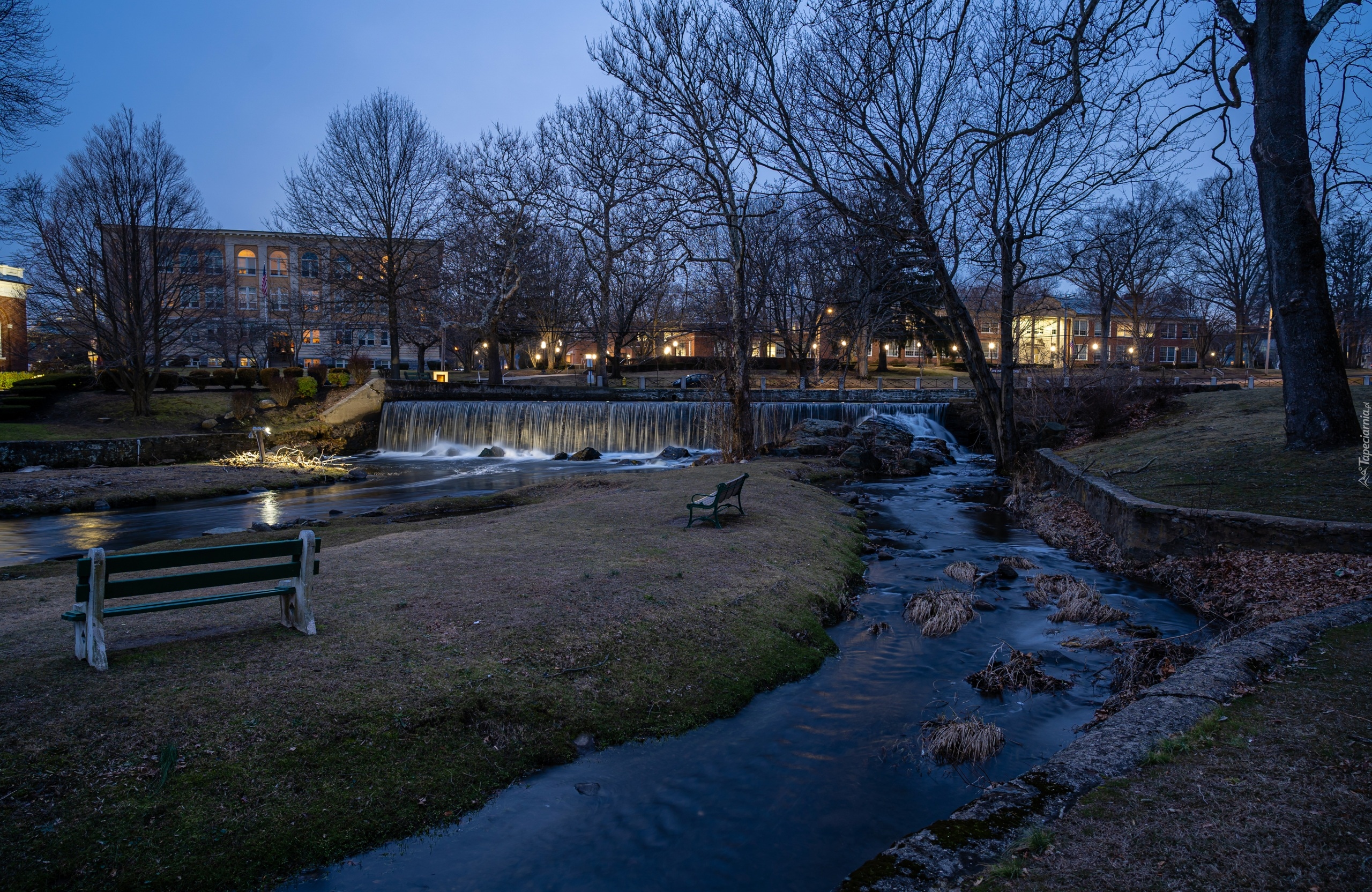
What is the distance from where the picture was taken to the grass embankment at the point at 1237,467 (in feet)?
29.7

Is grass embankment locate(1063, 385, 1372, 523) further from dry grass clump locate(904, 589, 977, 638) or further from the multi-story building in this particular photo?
the multi-story building

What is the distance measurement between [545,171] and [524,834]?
34.9 m

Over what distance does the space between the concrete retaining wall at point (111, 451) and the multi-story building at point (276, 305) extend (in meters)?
8.50

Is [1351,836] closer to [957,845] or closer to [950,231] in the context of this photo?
[957,845]

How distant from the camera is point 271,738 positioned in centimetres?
447

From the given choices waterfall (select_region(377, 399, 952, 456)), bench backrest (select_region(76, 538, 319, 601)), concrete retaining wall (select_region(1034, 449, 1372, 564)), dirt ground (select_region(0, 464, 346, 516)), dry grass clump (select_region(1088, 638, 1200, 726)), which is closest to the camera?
bench backrest (select_region(76, 538, 319, 601))

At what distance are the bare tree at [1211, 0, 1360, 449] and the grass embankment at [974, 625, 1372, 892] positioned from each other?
8385 millimetres

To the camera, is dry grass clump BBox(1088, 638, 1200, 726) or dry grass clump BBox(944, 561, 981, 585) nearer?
dry grass clump BBox(1088, 638, 1200, 726)

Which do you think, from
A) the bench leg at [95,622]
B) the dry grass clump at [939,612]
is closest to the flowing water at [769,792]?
the dry grass clump at [939,612]

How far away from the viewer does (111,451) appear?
22391 mm

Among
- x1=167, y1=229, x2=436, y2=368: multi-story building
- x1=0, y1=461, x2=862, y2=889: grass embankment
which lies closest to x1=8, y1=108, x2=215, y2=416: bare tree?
x1=167, y1=229, x2=436, y2=368: multi-story building

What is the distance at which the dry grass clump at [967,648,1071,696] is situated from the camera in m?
6.54

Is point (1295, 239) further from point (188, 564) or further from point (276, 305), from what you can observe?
point (276, 305)

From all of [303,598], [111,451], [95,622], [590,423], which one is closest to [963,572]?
[303,598]
